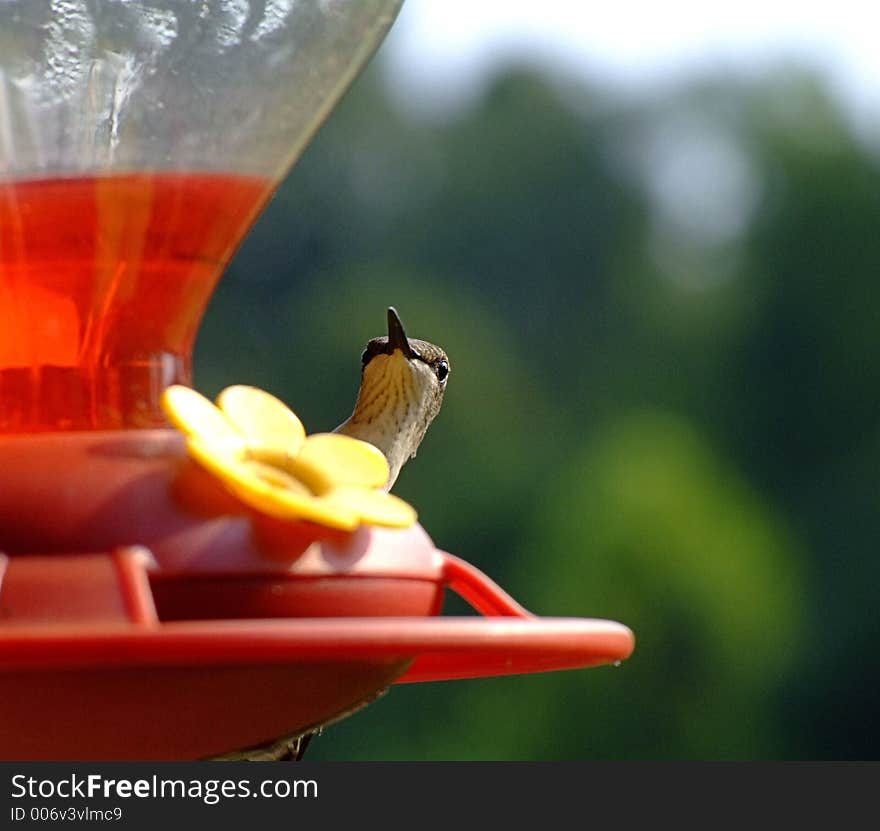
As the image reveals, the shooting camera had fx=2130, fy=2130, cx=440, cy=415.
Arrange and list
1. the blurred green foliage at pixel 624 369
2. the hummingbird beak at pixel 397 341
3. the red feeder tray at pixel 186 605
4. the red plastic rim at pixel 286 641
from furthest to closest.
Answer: the blurred green foliage at pixel 624 369 < the hummingbird beak at pixel 397 341 < the red feeder tray at pixel 186 605 < the red plastic rim at pixel 286 641

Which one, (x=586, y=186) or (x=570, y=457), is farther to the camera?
(x=586, y=186)

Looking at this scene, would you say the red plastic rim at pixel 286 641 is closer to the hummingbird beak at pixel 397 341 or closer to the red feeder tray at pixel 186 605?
the red feeder tray at pixel 186 605

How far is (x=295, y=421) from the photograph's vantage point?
2650 millimetres

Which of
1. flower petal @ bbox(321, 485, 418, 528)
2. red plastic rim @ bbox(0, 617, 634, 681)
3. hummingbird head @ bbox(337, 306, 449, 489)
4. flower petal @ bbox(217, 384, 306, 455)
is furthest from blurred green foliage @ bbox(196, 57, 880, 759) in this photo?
red plastic rim @ bbox(0, 617, 634, 681)

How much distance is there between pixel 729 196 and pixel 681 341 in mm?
3530

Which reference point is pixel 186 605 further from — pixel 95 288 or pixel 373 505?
pixel 95 288

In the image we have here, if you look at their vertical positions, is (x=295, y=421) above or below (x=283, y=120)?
below

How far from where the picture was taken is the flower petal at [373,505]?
8.00 feet

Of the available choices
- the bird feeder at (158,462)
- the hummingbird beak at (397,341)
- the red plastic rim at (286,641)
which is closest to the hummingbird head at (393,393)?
the hummingbird beak at (397,341)

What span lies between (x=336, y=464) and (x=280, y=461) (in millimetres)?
68

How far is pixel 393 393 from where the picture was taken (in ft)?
12.9

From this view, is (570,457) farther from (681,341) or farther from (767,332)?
(767,332)

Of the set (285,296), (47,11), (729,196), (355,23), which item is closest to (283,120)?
(355,23)

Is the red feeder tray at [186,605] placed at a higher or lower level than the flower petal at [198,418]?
lower
